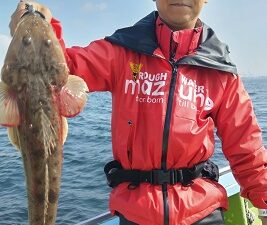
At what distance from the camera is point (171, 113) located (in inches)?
140

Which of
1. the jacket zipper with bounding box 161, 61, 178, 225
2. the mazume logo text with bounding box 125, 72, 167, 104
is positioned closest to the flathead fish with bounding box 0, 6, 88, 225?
the mazume logo text with bounding box 125, 72, 167, 104

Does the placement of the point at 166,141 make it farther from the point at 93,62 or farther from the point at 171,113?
the point at 93,62

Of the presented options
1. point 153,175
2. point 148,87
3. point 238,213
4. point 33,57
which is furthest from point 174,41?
point 238,213

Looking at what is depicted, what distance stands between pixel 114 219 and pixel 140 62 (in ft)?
7.48

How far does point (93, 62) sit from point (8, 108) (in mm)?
898

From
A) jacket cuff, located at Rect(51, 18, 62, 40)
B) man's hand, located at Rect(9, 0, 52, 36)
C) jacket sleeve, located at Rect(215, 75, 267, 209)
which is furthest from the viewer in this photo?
jacket sleeve, located at Rect(215, 75, 267, 209)

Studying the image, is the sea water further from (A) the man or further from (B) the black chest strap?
(A) the man

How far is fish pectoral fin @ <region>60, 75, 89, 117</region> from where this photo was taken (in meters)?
2.83

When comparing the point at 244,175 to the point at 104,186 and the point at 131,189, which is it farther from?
the point at 104,186

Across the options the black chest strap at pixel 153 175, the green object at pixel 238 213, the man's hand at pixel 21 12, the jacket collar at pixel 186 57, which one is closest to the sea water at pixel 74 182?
the green object at pixel 238 213

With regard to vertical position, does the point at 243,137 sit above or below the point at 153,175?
above

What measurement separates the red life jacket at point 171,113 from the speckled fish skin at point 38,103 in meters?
0.38

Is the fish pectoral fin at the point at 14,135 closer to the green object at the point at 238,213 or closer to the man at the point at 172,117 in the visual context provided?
the man at the point at 172,117

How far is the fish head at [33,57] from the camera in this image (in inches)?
113
